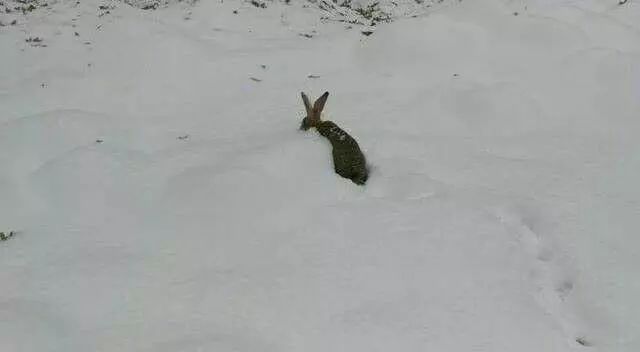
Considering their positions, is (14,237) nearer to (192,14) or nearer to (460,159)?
(460,159)

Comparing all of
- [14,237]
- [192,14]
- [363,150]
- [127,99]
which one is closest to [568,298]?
[363,150]

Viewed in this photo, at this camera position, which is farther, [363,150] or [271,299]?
[363,150]

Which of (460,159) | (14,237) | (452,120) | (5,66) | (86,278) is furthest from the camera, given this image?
(5,66)

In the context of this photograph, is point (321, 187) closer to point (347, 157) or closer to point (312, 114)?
point (347, 157)

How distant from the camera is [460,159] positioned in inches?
257

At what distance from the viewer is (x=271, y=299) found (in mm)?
4590

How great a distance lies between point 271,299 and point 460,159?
287 centimetres

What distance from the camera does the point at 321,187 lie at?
596 centimetres

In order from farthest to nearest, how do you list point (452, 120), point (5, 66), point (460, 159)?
point (5, 66), point (452, 120), point (460, 159)

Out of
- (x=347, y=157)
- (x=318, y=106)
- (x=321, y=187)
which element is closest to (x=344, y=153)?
(x=347, y=157)

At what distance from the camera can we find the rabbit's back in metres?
6.16

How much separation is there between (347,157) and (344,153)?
7 centimetres

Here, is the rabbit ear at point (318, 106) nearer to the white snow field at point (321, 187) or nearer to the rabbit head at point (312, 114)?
the rabbit head at point (312, 114)

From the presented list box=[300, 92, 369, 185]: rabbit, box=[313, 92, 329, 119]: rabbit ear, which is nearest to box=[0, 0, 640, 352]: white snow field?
box=[300, 92, 369, 185]: rabbit
